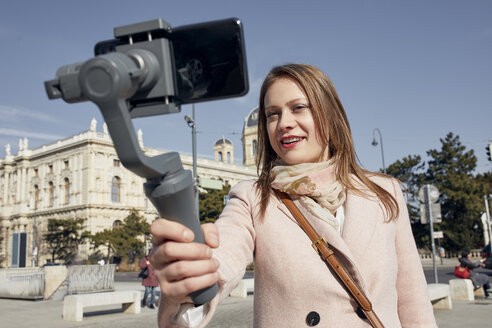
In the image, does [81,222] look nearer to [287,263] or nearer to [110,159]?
[110,159]

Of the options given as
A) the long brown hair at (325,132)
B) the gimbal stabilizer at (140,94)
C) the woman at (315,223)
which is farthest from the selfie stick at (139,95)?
the long brown hair at (325,132)

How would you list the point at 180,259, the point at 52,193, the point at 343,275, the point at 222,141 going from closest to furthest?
1. the point at 180,259
2. the point at 343,275
3. the point at 52,193
4. the point at 222,141

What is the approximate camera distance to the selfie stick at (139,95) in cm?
72

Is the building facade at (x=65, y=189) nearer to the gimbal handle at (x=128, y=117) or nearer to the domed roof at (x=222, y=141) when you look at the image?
the domed roof at (x=222, y=141)

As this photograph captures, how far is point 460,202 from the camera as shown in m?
35.4

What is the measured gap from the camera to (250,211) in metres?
1.65

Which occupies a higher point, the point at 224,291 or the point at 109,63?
the point at 109,63

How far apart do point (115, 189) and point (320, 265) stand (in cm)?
5355

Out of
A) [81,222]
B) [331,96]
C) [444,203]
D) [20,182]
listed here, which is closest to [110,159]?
[81,222]

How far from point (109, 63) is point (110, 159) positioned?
2114 inches

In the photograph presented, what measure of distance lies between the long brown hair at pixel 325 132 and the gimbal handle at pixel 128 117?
790 mm

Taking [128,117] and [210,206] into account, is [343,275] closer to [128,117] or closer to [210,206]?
[128,117]

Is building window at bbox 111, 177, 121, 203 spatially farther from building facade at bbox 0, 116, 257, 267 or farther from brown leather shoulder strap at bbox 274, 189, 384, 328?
brown leather shoulder strap at bbox 274, 189, 384, 328

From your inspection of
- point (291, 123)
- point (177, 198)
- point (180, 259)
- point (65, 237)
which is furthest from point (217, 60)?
point (65, 237)
